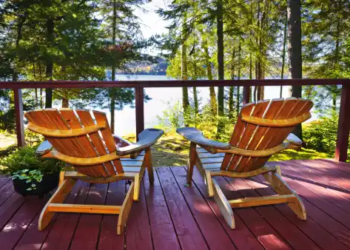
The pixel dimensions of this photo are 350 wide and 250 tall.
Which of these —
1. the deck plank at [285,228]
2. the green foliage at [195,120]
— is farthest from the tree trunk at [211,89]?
the deck plank at [285,228]

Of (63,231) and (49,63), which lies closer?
(63,231)

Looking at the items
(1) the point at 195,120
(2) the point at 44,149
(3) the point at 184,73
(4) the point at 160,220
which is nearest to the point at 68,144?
(2) the point at 44,149

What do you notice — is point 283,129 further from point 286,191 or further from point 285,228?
point 285,228

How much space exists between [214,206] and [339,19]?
33.4ft

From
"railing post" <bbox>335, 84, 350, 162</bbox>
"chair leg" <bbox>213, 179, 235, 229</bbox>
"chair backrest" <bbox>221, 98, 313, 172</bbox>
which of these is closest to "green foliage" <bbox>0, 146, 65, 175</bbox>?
"chair leg" <bbox>213, 179, 235, 229</bbox>

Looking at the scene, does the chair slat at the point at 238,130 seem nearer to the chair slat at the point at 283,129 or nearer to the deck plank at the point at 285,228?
the chair slat at the point at 283,129

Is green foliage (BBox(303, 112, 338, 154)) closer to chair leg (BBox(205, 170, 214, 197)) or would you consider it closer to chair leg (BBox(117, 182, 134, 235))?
chair leg (BBox(205, 170, 214, 197))

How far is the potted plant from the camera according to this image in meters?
2.18

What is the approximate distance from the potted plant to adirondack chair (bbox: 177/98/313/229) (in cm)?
117

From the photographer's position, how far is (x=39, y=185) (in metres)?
2.21

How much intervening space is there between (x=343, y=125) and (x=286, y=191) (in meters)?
1.67

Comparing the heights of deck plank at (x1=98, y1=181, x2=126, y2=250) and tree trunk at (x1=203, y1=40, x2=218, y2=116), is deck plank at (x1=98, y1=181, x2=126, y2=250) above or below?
below

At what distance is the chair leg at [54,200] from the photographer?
1837 millimetres

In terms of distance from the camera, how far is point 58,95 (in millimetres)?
9406
